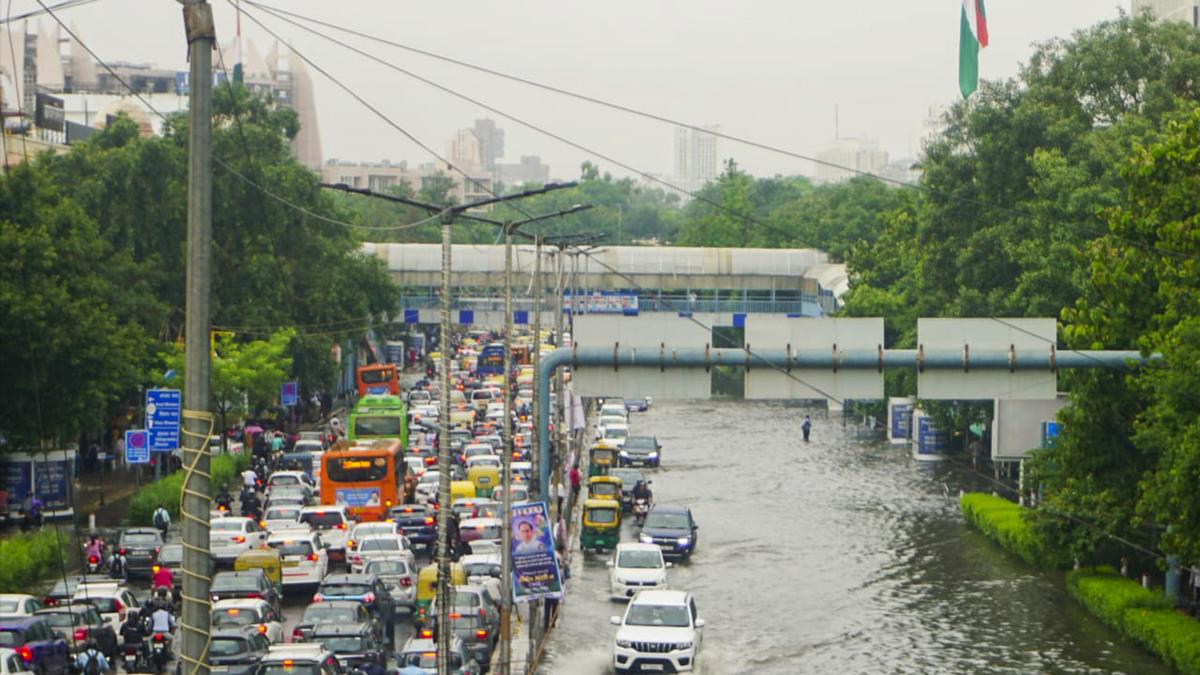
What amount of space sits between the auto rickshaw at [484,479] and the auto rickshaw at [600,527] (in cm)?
792

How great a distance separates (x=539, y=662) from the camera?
35344 mm

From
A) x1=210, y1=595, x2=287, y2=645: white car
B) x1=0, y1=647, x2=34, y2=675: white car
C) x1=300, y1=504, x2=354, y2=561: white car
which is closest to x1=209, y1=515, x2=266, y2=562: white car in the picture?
x1=300, y1=504, x2=354, y2=561: white car

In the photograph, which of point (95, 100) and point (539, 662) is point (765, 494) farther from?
point (95, 100)

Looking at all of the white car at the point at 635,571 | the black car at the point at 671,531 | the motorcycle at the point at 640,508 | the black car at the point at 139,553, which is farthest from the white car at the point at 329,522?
the motorcycle at the point at 640,508

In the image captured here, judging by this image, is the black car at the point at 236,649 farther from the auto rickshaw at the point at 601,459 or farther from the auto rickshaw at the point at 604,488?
the auto rickshaw at the point at 601,459

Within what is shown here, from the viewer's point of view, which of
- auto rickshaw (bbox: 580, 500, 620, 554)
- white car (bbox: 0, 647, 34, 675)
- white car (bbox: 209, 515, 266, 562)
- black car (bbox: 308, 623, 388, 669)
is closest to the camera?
white car (bbox: 0, 647, 34, 675)

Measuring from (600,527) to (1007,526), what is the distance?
11.6m

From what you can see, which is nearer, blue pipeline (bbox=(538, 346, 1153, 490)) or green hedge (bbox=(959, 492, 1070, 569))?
blue pipeline (bbox=(538, 346, 1153, 490))

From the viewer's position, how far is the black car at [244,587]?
35.3 meters

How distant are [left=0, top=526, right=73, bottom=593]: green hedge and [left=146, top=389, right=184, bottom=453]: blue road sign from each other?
4.40 metres

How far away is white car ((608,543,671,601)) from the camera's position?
42719 mm

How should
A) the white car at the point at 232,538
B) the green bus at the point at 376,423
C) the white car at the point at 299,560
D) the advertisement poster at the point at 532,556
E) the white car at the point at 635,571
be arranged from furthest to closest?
the green bus at the point at 376,423
the white car at the point at 232,538
the white car at the point at 635,571
the white car at the point at 299,560
the advertisement poster at the point at 532,556

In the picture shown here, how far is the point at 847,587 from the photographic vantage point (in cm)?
4600

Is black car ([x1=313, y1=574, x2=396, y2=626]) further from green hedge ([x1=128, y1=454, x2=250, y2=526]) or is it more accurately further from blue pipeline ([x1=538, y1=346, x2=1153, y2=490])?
green hedge ([x1=128, y1=454, x2=250, y2=526])
